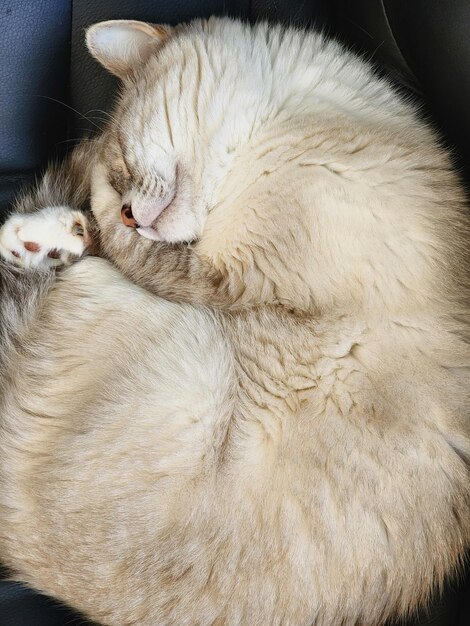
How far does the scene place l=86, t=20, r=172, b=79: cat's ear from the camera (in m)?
2.06

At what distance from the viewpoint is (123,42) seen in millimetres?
2143

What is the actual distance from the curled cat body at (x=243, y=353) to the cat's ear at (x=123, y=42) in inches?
0.4

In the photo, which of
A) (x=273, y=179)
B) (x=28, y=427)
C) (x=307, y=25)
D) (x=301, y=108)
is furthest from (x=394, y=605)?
(x=307, y=25)

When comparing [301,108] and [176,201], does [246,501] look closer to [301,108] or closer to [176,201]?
[176,201]

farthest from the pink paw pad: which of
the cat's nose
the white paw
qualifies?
the cat's nose

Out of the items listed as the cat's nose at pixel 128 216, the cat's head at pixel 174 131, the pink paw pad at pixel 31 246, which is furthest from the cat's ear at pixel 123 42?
the pink paw pad at pixel 31 246

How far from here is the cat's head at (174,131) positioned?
6.47 feet

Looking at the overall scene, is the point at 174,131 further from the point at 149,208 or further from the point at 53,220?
the point at 53,220

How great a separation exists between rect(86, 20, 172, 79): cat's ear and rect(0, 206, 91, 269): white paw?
52 centimetres

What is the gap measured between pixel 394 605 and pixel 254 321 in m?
0.80

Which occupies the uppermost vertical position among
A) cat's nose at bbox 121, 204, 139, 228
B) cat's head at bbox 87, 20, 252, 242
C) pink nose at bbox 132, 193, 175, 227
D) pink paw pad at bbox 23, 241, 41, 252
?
cat's head at bbox 87, 20, 252, 242

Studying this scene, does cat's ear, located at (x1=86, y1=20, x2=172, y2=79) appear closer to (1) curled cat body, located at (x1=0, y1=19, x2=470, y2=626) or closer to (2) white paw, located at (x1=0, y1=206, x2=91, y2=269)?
(1) curled cat body, located at (x1=0, y1=19, x2=470, y2=626)

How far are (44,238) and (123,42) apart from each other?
0.69 meters

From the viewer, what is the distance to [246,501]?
1.66m
